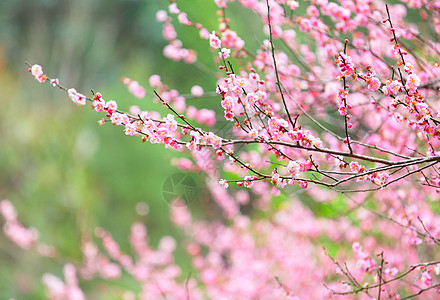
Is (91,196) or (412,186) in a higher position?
(91,196)

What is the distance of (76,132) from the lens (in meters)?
9.34

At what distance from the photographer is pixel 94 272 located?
6.82 metres

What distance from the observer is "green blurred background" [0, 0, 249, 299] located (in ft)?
28.3

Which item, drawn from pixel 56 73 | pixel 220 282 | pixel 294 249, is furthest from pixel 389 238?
pixel 56 73

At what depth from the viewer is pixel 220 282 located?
7.36 metres

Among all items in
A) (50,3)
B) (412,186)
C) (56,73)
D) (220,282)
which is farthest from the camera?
(50,3)

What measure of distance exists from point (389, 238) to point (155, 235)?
7.78 metres

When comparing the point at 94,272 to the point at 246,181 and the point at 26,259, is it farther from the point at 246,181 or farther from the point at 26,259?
the point at 246,181

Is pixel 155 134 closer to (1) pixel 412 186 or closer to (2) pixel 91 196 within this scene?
(1) pixel 412 186

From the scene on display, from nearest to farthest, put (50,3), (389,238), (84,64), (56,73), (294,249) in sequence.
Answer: (389,238), (294,249), (56,73), (84,64), (50,3)

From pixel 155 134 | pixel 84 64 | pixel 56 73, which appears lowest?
pixel 155 134

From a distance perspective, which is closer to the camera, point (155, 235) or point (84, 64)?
point (155, 235)

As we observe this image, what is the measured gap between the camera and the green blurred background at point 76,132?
340 inches

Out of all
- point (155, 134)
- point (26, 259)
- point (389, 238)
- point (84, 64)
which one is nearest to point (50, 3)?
point (84, 64)
